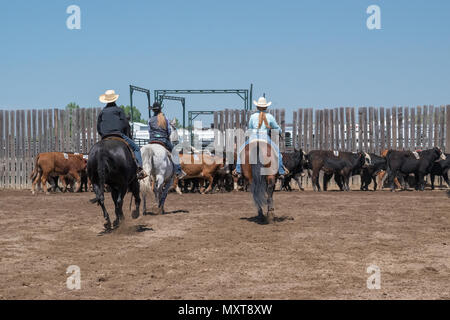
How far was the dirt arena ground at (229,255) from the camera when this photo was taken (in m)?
5.38

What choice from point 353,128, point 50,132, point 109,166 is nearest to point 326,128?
point 353,128

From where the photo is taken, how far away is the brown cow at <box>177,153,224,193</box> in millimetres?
19953

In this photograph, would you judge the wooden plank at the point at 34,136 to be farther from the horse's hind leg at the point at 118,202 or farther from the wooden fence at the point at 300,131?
the horse's hind leg at the point at 118,202

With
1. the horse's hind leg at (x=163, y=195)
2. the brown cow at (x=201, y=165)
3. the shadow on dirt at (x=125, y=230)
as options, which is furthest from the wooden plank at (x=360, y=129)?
the shadow on dirt at (x=125, y=230)

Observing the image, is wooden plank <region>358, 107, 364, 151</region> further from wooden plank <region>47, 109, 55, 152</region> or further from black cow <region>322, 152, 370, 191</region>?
wooden plank <region>47, 109, 55, 152</region>

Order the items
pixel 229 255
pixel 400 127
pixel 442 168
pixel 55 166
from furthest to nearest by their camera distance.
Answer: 1. pixel 400 127
2. pixel 442 168
3. pixel 55 166
4. pixel 229 255

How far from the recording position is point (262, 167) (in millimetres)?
10375

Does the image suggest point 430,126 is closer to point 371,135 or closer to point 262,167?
point 371,135

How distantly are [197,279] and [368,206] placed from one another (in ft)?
28.1

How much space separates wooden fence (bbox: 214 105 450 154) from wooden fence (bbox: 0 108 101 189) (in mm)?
5818

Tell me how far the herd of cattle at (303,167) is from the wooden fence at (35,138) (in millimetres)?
2975

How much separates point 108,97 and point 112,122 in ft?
1.96

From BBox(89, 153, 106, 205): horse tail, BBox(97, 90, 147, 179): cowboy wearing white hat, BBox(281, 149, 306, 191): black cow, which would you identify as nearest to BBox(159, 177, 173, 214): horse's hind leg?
BBox(97, 90, 147, 179): cowboy wearing white hat
